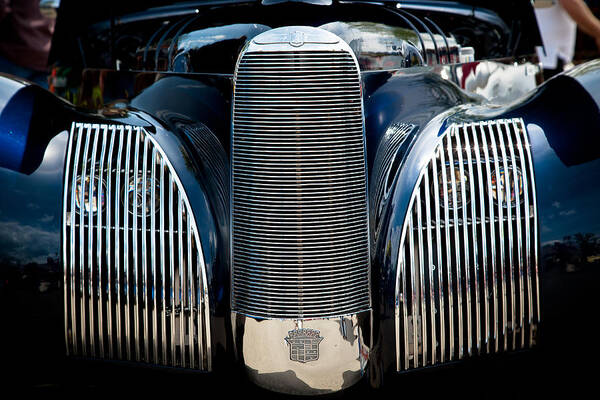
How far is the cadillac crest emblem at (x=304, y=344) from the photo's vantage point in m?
1.78

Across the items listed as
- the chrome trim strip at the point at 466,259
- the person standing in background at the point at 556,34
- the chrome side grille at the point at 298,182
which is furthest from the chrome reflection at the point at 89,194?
the person standing in background at the point at 556,34

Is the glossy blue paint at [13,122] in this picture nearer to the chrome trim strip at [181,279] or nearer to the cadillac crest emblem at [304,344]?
the chrome trim strip at [181,279]

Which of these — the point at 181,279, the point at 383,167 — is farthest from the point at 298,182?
the point at 181,279

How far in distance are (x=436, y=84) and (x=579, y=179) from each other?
25.1 inches

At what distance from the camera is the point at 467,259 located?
189 centimetres

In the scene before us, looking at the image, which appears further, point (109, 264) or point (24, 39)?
point (24, 39)

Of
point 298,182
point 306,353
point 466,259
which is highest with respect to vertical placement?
point 298,182

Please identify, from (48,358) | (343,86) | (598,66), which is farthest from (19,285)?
(598,66)

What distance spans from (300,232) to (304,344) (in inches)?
12.6

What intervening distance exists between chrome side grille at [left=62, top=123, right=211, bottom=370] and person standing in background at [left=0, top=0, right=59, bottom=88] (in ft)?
13.1

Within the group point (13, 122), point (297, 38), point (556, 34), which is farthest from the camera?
point (556, 34)

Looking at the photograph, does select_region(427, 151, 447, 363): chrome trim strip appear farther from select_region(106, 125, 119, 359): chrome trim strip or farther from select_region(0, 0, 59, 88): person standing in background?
select_region(0, 0, 59, 88): person standing in background

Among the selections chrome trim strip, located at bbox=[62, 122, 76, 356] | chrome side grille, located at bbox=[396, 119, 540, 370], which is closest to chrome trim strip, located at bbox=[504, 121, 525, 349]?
chrome side grille, located at bbox=[396, 119, 540, 370]

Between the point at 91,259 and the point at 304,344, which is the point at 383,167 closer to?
the point at 304,344
